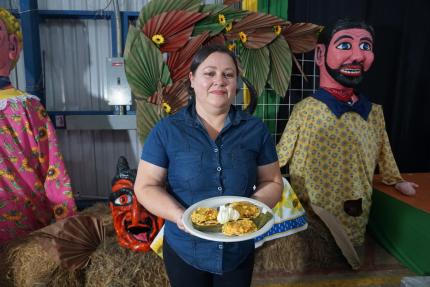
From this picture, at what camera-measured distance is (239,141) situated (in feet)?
3.57

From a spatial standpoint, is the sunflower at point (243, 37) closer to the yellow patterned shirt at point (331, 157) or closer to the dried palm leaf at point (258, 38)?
the dried palm leaf at point (258, 38)

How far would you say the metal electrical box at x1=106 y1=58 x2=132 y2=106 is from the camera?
266 cm

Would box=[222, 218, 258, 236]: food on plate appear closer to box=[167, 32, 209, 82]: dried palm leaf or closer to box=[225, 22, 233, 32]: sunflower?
box=[167, 32, 209, 82]: dried palm leaf

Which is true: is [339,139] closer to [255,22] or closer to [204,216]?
[255,22]

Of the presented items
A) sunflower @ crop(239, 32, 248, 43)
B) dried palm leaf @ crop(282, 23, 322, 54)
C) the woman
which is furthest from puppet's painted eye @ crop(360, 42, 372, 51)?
the woman

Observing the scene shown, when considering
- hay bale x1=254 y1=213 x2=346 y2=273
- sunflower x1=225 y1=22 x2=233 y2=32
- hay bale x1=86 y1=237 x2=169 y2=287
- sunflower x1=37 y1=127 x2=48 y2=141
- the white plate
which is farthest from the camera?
sunflower x1=225 y1=22 x2=233 y2=32

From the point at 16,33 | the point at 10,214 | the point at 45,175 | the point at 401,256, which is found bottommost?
the point at 401,256

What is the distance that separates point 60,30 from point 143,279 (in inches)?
88.8

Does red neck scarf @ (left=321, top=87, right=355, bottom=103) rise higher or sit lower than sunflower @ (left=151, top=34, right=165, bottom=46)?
lower

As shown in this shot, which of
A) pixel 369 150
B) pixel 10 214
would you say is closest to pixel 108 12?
pixel 10 214

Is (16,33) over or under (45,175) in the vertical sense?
over

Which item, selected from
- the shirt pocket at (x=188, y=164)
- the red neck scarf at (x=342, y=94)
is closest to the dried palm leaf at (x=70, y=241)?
the shirt pocket at (x=188, y=164)

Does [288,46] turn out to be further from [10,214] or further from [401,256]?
[10,214]

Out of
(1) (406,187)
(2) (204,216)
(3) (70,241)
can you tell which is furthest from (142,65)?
(1) (406,187)
